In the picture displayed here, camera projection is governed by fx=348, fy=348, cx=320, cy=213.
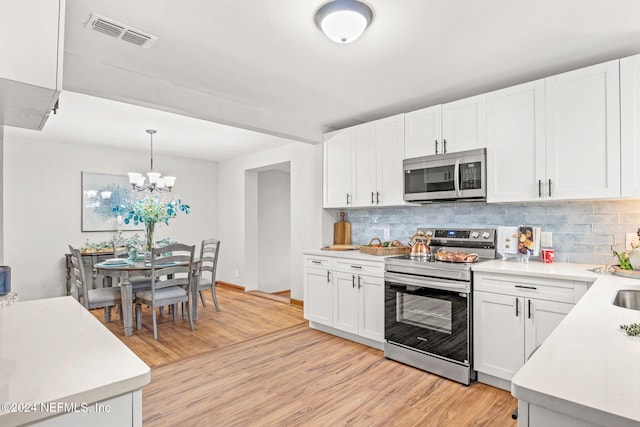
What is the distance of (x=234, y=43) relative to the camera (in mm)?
2348

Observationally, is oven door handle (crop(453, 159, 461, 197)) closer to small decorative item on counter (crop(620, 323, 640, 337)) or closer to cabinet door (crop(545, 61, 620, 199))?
cabinet door (crop(545, 61, 620, 199))

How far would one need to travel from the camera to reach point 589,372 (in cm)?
83

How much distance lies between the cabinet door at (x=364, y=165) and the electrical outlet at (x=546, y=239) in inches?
60.9

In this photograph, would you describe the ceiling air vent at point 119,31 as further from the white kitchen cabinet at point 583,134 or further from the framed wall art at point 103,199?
the framed wall art at point 103,199

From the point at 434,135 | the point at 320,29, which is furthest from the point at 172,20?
the point at 434,135

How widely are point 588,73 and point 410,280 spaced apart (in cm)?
198

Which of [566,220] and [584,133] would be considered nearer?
[584,133]

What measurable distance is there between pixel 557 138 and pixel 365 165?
178cm

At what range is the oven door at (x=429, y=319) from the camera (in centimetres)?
267

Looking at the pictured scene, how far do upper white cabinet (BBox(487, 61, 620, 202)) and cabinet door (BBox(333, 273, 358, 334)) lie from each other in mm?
1533

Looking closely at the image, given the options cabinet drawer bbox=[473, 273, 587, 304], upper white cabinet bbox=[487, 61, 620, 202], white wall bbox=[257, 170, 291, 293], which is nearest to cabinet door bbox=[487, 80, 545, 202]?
upper white cabinet bbox=[487, 61, 620, 202]

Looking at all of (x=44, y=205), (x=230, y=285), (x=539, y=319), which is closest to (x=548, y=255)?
(x=539, y=319)

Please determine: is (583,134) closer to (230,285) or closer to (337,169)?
(337,169)

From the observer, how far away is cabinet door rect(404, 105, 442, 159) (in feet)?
10.5
